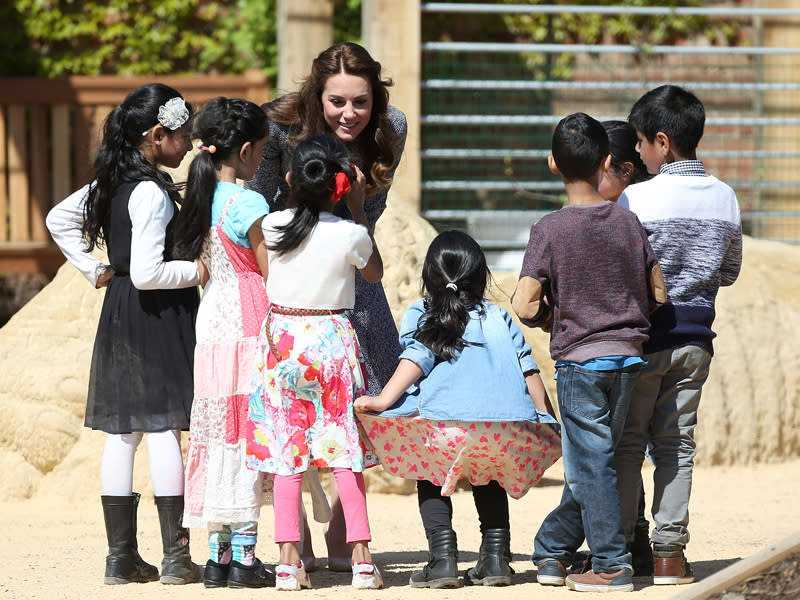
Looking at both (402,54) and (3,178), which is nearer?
(402,54)

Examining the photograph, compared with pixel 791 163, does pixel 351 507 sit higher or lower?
lower

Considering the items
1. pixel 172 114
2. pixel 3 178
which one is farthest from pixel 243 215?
pixel 3 178

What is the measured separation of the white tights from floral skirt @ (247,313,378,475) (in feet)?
0.94

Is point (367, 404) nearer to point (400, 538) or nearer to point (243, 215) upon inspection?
point (243, 215)

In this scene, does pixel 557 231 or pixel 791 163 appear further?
pixel 791 163

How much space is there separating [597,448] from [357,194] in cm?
101

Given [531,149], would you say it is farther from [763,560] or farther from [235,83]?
[763,560]

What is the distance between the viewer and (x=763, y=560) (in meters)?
2.87

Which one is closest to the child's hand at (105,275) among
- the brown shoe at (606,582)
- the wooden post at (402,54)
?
the brown shoe at (606,582)

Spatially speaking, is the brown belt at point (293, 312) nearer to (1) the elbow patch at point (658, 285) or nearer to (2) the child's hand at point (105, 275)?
(2) the child's hand at point (105, 275)

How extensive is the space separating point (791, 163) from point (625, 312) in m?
6.20

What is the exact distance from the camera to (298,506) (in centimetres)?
336

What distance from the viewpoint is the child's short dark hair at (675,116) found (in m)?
3.48

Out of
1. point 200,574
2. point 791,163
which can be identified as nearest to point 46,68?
point 791,163
